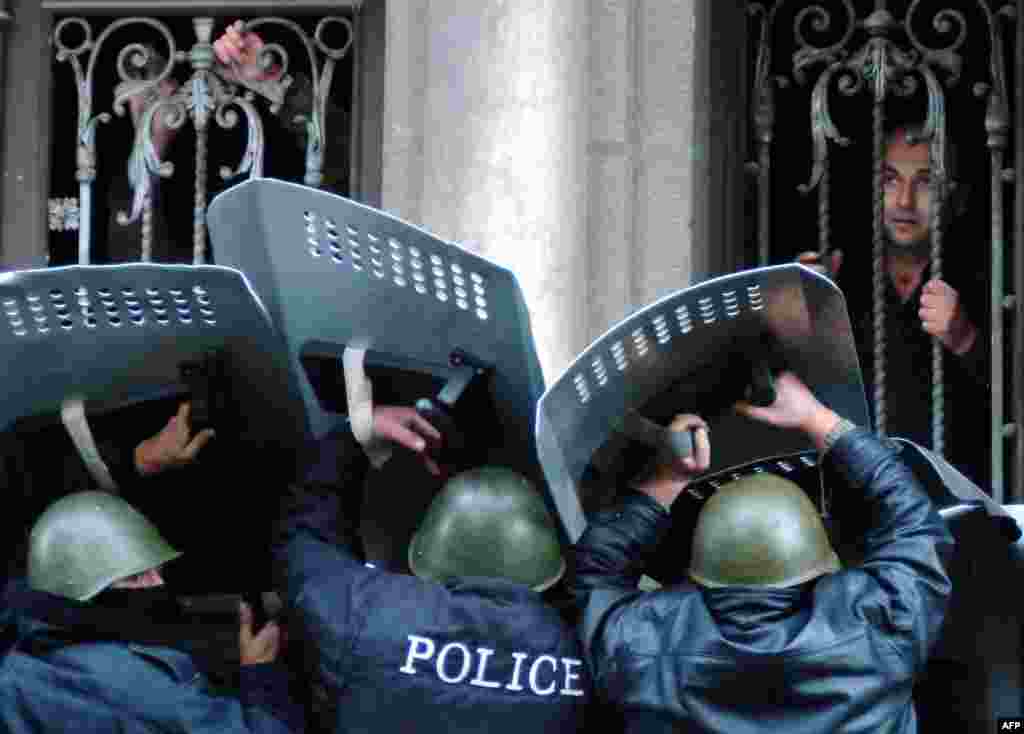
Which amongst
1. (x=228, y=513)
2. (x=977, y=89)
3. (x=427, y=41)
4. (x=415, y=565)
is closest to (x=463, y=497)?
(x=415, y=565)

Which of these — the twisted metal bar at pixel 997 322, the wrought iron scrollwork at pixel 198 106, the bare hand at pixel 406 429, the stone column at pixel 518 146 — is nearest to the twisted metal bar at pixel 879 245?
the twisted metal bar at pixel 997 322

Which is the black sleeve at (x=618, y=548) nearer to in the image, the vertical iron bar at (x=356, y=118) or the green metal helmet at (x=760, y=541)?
the green metal helmet at (x=760, y=541)

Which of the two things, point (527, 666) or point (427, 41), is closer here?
point (527, 666)

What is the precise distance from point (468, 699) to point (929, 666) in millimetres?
1117

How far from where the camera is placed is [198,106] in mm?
6777

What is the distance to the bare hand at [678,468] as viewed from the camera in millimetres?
5121

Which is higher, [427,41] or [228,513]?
[427,41]

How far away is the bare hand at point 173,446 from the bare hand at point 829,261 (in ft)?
6.06

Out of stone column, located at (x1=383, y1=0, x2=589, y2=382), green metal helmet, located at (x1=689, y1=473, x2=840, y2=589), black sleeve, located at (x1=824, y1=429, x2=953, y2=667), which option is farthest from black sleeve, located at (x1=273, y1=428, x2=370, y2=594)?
stone column, located at (x1=383, y1=0, x2=589, y2=382)

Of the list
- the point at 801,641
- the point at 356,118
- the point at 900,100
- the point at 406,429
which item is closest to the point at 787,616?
the point at 801,641

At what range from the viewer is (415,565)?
17.0 feet

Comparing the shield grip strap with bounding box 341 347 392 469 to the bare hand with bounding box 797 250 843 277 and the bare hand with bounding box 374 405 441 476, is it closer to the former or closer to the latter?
the bare hand with bounding box 374 405 441 476

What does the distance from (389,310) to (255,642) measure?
0.78 meters

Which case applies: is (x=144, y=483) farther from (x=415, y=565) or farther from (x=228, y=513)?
(x=415, y=565)
